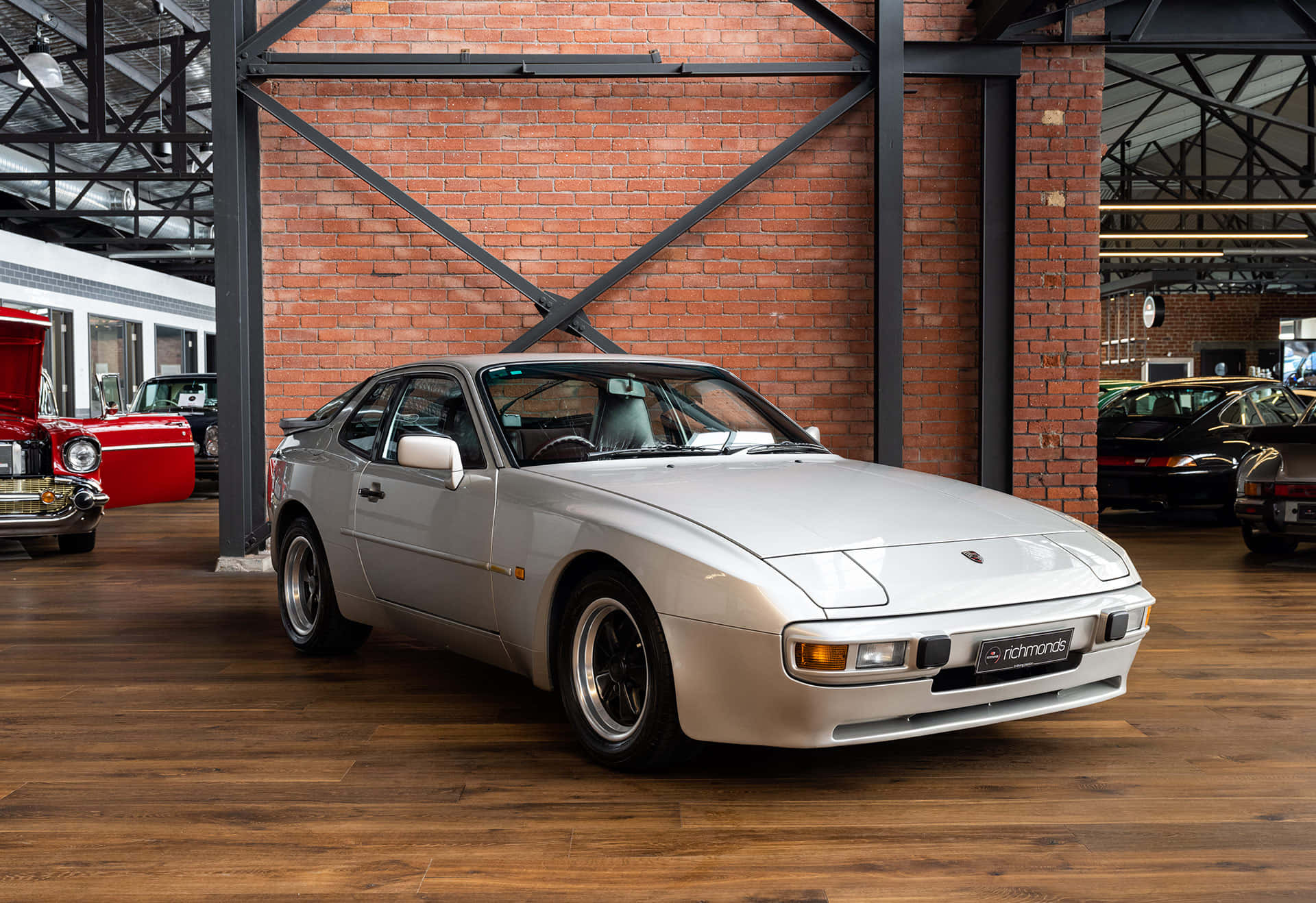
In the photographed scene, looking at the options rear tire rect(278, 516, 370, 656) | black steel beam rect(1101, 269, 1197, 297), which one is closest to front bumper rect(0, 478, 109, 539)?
rear tire rect(278, 516, 370, 656)

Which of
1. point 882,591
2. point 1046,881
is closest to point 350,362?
point 882,591

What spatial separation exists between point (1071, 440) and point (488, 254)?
4.29 m

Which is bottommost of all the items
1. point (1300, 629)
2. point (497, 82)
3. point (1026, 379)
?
point (1300, 629)

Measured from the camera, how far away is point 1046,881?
2.76 m

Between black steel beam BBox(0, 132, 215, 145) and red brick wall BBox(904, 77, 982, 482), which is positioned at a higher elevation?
black steel beam BBox(0, 132, 215, 145)

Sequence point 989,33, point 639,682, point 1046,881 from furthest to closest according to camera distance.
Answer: point 989,33, point 639,682, point 1046,881

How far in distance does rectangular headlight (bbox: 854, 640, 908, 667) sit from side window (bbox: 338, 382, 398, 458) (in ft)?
8.32

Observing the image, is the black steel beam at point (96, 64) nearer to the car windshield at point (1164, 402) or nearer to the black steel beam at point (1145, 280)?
the car windshield at point (1164, 402)

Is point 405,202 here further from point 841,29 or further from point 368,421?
point 368,421

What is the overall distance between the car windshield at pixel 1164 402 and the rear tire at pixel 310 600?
876 cm

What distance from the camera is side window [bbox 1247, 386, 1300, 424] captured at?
11477 millimetres

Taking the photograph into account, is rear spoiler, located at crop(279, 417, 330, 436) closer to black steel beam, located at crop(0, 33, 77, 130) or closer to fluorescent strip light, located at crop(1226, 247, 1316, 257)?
black steel beam, located at crop(0, 33, 77, 130)

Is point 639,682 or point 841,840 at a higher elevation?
point 639,682

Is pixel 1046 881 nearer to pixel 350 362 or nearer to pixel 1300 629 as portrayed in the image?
pixel 1300 629
